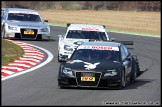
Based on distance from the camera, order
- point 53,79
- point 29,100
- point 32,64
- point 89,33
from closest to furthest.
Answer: point 29,100, point 53,79, point 32,64, point 89,33

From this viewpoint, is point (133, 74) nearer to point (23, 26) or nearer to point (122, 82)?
point (122, 82)

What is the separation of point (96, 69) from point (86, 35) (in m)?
8.79

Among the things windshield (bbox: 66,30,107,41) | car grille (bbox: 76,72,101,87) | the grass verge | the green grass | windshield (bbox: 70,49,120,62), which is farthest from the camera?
the grass verge

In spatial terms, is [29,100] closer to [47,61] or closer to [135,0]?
[47,61]

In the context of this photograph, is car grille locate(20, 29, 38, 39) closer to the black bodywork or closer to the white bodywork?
the white bodywork

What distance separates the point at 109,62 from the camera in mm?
17906

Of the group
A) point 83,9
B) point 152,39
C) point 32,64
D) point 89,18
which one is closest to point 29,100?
point 32,64

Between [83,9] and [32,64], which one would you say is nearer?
[32,64]

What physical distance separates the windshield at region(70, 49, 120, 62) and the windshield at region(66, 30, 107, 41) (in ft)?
23.0

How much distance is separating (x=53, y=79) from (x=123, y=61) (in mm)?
2357

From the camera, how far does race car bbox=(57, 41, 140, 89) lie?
17.2 metres

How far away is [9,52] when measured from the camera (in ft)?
89.5

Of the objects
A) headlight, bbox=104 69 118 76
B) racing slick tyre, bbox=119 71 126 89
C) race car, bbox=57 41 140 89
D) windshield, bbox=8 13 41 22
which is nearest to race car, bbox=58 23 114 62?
race car, bbox=57 41 140 89

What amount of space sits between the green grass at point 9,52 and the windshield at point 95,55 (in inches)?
192
